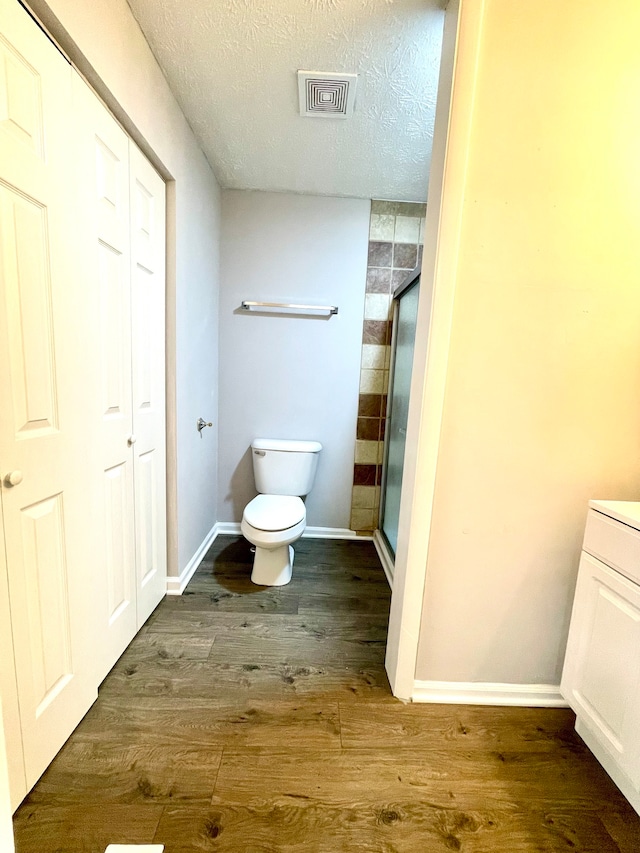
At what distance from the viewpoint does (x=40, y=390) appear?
0.90 meters

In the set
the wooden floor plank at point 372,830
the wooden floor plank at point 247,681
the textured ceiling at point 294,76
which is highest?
the textured ceiling at point 294,76

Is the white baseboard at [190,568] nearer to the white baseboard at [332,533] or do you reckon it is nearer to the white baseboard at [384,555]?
the white baseboard at [332,533]

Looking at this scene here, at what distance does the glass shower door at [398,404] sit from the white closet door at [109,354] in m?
1.31

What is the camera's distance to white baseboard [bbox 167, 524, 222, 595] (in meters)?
1.76

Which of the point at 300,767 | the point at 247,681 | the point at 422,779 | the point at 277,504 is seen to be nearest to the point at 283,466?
the point at 277,504

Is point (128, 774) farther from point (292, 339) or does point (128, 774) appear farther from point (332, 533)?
point (292, 339)

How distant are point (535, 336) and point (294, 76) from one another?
1320 millimetres

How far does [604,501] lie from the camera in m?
1.10

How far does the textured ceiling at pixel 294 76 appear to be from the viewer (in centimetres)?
110

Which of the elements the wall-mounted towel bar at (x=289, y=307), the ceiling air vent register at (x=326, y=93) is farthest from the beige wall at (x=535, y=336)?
the wall-mounted towel bar at (x=289, y=307)

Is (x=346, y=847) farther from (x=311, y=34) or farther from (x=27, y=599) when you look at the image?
(x=311, y=34)

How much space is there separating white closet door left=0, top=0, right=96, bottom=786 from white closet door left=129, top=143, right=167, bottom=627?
347mm

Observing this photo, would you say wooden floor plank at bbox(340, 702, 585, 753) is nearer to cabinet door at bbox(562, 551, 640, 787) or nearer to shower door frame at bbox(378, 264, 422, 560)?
cabinet door at bbox(562, 551, 640, 787)

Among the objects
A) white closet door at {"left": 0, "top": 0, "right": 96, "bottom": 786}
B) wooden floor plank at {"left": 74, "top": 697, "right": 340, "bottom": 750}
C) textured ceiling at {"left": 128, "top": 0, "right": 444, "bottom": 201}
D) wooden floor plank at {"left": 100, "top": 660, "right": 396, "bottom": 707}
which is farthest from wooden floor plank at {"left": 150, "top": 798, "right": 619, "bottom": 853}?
textured ceiling at {"left": 128, "top": 0, "right": 444, "bottom": 201}
